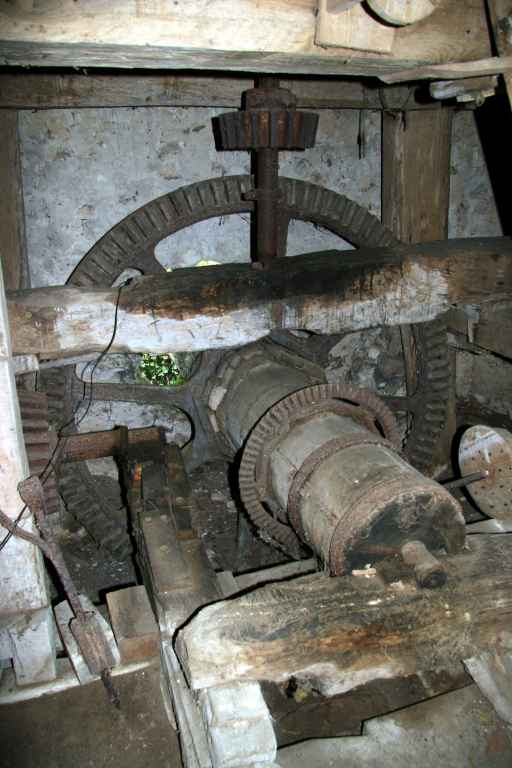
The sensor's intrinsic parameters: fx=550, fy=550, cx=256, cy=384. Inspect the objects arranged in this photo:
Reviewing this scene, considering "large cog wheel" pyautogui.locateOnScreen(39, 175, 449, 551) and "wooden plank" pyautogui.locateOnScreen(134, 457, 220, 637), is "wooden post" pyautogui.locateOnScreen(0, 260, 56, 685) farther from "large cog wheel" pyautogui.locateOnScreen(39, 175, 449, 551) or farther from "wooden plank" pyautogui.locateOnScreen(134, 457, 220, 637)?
"large cog wheel" pyautogui.locateOnScreen(39, 175, 449, 551)

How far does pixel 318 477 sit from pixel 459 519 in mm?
520

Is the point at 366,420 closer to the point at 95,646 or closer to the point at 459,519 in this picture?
the point at 459,519

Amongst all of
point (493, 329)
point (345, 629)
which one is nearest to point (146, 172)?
point (493, 329)

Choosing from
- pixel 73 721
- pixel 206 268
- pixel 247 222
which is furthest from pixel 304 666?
pixel 247 222

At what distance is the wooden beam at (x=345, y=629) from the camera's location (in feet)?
5.89

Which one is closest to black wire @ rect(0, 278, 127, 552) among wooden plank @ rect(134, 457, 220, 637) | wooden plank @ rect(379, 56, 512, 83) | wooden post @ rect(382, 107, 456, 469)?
wooden plank @ rect(134, 457, 220, 637)

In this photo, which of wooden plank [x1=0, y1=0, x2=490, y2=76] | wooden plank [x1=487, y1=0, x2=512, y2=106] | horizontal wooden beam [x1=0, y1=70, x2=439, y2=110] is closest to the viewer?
wooden plank [x1=0, y1=0, x2=490, y2=76]

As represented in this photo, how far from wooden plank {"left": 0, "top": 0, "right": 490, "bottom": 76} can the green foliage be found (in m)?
2.55

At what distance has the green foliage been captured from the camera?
13.5 ft

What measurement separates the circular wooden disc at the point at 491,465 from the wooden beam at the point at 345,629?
2.37 ft

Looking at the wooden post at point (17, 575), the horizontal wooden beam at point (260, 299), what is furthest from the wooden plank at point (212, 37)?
the horizontal wooden beam at point (260, 299)

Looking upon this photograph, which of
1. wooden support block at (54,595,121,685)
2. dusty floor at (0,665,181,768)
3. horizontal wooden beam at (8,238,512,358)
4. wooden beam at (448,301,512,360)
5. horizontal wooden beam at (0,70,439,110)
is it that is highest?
horizontal wooden beam at (0,70,439,110)

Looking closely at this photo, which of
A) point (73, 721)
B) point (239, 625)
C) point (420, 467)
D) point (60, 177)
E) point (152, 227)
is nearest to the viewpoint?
point (239, 625)

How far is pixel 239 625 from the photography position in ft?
5.99
